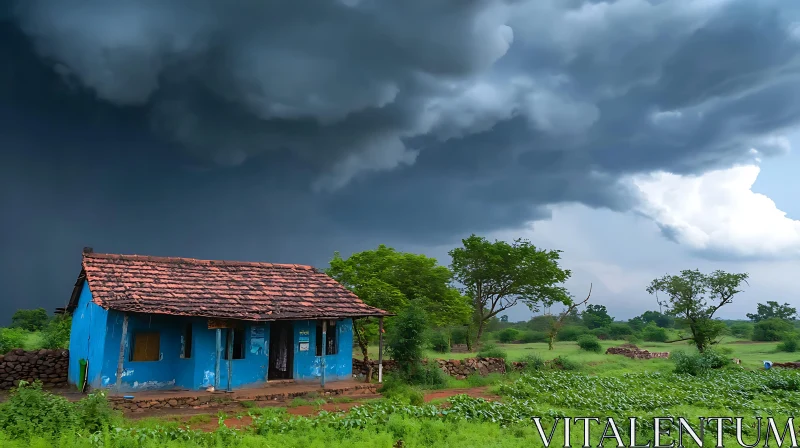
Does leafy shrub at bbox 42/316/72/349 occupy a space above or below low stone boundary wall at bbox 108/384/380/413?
above

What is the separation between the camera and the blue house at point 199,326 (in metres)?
16.2

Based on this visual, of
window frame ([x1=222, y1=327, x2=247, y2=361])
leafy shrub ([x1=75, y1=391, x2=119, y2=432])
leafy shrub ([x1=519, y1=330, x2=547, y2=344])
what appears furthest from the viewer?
leafy shrub ([x1=519, y1=330, x2=547, y2=344])

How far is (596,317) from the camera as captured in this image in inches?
2862

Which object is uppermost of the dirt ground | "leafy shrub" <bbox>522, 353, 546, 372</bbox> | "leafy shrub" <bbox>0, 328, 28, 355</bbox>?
"leafy shrub" <bbox>0, 328, 28, 355</bbox>

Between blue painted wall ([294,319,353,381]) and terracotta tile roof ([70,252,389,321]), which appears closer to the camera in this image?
terracotta tile roof ([70,252,389,321])

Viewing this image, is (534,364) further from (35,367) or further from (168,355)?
(35,367)

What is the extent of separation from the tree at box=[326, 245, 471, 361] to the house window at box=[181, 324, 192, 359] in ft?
32.7

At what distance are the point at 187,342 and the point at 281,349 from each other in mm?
3161

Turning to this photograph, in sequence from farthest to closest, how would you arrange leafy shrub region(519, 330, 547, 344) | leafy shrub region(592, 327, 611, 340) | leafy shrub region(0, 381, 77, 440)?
leafy shrub region(592, 327, 611, 340)
leafy shrub region(519, 330, 547, 344)
leafy shrub region(0, 381, 77, 440)

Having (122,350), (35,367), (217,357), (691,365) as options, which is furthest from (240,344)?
(691,365)

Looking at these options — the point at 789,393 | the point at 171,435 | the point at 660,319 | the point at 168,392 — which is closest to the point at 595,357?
the point at 789,393

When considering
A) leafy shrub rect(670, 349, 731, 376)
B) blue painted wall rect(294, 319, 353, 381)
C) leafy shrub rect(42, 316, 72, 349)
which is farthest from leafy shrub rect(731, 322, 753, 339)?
leafy shrub rect(42, 316, 72, 349)

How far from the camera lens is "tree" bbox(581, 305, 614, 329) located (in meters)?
70.9

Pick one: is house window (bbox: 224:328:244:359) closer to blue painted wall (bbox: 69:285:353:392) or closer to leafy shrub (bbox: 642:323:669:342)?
blue painted wall (bbox: 69:285:353:392)
